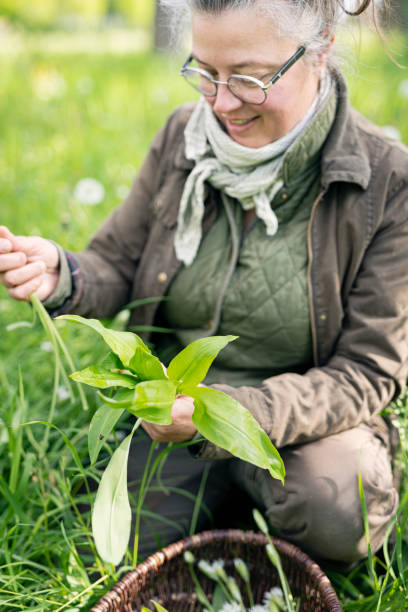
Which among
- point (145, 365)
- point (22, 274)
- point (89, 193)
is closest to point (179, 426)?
point (145, 365)

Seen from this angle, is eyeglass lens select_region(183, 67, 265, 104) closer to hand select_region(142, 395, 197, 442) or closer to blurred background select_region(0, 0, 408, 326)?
blurred background select_region(0, 0, 408, 326)

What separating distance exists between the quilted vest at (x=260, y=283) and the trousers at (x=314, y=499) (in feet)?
0.70

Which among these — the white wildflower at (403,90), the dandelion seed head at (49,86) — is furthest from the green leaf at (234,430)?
the dandelion seed head at (49,86)

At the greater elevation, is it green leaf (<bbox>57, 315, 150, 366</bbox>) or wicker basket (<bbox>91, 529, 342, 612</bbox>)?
green leaf (<bbox>57, 315, 150, 366</bbox>)

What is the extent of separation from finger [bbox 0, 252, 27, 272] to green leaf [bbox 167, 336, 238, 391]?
0.41m

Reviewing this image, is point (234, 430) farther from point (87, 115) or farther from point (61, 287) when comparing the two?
point (87, 115)

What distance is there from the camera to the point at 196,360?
3.05 ft

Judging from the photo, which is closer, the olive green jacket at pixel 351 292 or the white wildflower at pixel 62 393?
the olive green jacket at pixel 351 292

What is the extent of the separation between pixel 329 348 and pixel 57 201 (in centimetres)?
143

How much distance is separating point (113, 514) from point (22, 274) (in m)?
0.52

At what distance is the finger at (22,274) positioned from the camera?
46.4 inches

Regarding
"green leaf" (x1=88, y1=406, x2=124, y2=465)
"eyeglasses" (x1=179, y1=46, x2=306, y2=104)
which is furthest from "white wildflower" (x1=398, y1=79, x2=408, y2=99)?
"green leaf" (x1=88, y1=406, x2=124, y2=465)

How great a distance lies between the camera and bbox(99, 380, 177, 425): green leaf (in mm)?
870

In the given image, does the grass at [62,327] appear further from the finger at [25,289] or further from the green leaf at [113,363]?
the green leaf at [113,363]
